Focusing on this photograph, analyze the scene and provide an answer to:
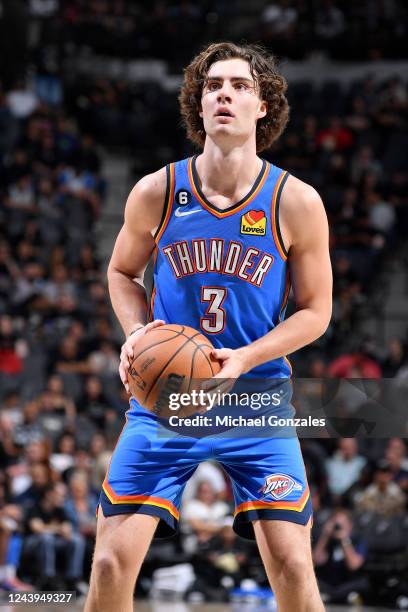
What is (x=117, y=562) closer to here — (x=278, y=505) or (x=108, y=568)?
(x=108, y=568)

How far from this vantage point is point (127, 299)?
4.45m

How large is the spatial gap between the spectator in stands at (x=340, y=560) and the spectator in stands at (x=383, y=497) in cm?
22

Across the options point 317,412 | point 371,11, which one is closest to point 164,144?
point 371,11

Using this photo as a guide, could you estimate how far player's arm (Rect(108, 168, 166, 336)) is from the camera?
430 cm

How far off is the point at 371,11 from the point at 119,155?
479cm

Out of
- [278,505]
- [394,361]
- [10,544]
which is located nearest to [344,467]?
[394,361]

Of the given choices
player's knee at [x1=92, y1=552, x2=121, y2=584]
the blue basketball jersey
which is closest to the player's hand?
the blue basketball jersey

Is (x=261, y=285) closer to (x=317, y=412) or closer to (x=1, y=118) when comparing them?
(x=317, y=412)

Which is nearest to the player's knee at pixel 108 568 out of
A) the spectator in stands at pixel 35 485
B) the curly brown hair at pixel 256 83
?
the curly brown hair at pixel 256 83

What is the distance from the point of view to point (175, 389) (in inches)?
156

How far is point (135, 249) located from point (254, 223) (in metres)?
0.55

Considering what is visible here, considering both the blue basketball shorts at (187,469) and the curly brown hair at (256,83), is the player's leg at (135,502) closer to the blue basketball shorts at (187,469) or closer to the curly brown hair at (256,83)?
the blue basketball shorts at (187,469)

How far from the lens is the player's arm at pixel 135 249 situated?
4.30 m

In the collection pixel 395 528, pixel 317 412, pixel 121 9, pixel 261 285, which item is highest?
pixel 121 9
